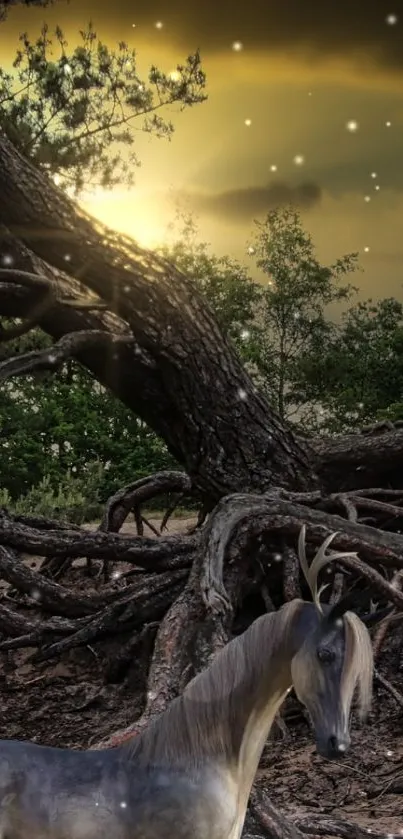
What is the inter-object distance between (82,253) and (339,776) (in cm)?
327

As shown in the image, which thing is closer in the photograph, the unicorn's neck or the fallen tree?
the unicorn's neck

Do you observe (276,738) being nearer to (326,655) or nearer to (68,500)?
(326,655)

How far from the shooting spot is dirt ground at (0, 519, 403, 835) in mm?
4008

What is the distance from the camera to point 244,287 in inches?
1035

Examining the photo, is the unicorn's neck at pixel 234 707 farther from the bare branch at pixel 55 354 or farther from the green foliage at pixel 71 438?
the green foliage at pixel 71 438

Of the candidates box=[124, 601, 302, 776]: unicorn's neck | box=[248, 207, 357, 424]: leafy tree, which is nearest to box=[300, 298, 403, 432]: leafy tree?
box=[248, 207, 357, 424]: leafy tree

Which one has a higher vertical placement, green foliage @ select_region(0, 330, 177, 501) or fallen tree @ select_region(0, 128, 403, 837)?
green foliage @ select_region(0, 330, 177, 501)

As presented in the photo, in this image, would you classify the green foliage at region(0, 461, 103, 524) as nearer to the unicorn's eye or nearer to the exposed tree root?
the exposed tree root

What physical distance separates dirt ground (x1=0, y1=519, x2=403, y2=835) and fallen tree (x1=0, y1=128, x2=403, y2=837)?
329 mm

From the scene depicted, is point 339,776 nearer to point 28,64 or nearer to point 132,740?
point 132,740

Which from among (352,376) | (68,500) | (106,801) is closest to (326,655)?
(106,801)

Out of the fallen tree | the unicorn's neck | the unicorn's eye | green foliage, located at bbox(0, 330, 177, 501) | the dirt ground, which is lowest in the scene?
the dirt ground

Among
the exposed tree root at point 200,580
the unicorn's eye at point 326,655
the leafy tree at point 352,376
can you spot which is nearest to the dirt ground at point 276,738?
the exposed tree root at point 200,580

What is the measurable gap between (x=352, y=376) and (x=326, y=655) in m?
24.9
